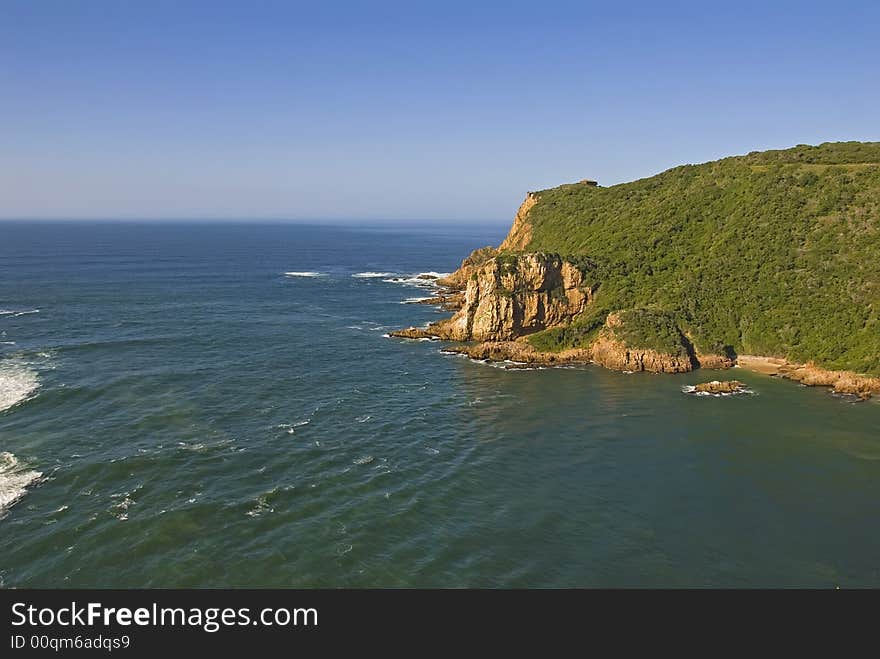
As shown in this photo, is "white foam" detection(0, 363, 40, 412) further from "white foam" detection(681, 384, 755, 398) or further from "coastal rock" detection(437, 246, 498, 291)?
"coastal rock" detection(437, 246, 498, 291)

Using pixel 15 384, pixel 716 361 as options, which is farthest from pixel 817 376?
pixel 15 384

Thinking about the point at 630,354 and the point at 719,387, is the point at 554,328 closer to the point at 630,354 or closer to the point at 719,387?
the point at 630,354

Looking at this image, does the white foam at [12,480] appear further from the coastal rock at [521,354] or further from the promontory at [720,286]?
the promontory at [720,286]

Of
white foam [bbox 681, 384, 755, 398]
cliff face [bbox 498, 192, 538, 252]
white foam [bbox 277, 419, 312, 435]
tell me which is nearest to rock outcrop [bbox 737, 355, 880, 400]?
white foam [bbox 681, 384, 755, 398]
